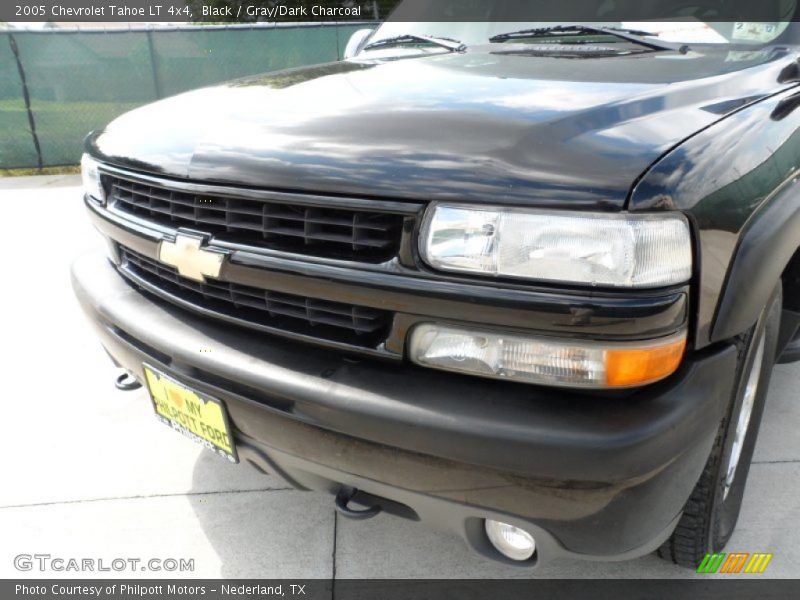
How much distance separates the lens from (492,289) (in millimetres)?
1355

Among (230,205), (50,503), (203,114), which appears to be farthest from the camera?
(50,503)

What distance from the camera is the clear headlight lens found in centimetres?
132

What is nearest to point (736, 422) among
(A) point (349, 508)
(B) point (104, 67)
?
(A) point (349, 508)

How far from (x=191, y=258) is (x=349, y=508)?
77 cm

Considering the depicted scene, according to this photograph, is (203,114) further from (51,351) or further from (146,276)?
(51,351)

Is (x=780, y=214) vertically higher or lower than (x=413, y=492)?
higher

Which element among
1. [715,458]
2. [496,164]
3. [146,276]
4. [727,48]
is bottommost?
[715,458]

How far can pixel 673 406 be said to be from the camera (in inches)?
53.1

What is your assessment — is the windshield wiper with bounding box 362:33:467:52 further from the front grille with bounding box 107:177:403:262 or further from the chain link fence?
the chain link fence

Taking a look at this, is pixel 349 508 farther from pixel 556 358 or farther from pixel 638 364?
pixel 638 364

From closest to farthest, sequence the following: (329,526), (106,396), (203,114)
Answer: (203,114) < (329,526) < (106,396)

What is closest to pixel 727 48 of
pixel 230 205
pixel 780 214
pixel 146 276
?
pixel 780 214

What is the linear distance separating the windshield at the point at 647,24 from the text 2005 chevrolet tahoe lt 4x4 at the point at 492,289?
348 mm

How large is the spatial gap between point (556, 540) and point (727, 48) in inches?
66.7
